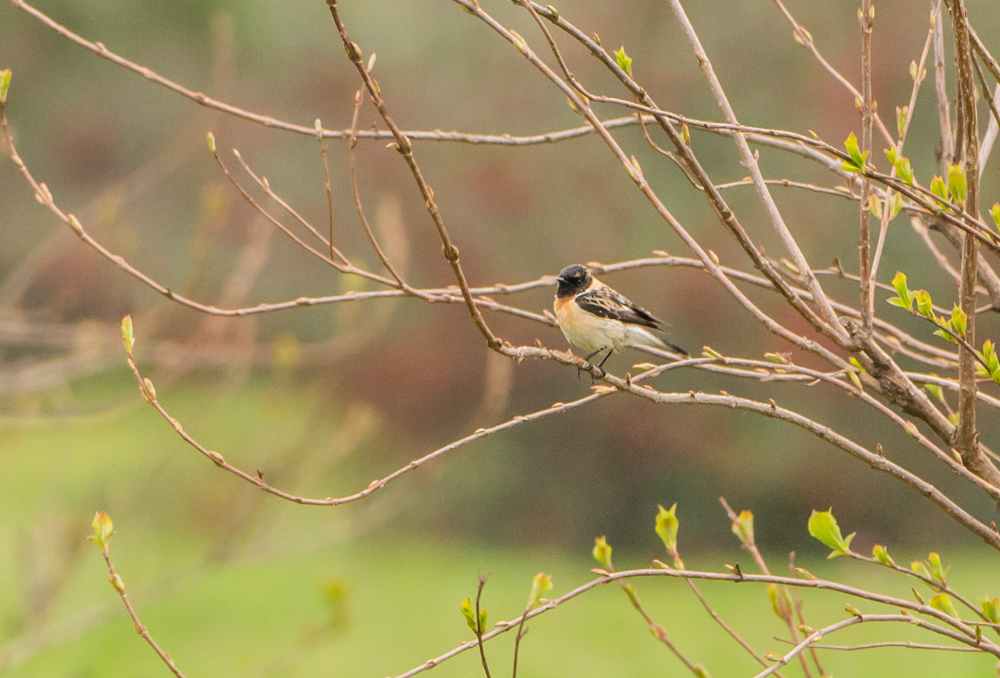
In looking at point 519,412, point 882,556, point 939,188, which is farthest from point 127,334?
point 519,412

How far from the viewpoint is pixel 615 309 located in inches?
186

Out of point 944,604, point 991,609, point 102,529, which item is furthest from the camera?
point 102,529

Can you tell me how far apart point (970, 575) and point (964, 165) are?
9766 mm

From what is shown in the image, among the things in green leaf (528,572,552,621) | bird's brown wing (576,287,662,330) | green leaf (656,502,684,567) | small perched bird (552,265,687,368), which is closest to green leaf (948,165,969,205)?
green leaf (656,502,684,567)

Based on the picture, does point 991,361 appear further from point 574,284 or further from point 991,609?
point 574,284

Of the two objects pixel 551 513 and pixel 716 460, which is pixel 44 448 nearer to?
pixel 551 513

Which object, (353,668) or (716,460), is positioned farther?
(716,460)

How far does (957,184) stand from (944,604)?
0.88 m

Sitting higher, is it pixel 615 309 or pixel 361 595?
pixel 615 309

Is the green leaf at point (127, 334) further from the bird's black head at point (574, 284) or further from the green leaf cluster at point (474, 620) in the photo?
the bird's black head at point (574, 284)

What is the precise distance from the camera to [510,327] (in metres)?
10.6

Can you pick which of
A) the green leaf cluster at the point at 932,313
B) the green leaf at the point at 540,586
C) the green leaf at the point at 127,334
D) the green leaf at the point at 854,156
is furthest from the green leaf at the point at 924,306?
the green leaf at the point at 127,334

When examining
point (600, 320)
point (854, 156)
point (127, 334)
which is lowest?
point (600, 320)

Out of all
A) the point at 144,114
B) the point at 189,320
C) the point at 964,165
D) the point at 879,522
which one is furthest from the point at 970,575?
the point at 144,114
